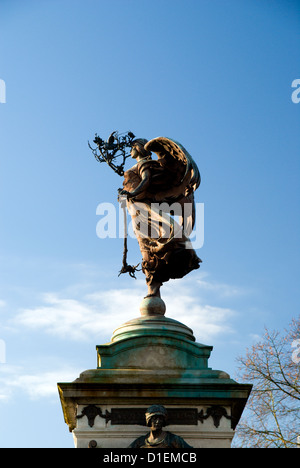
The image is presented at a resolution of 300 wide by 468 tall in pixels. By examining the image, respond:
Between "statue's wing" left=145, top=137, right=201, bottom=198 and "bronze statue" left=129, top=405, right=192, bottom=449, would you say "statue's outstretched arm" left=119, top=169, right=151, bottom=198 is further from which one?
"bronze statue" left=129, top=405, right=192, bottom=449

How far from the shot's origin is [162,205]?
13633mm

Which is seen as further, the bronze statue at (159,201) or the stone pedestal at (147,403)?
the bronze statue at (159,201)

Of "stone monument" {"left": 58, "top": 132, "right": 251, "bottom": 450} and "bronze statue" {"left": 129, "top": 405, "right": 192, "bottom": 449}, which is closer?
"bronze statue" {"left": 129, "top": 405, "right": 192, "bottom": 449}

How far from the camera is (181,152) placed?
13336mm

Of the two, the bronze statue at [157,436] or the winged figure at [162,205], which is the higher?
the winged figure at [162,205]

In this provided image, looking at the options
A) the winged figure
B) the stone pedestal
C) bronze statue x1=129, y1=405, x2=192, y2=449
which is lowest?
bronze statue x1=129, y1=405, x2=192, y2=449

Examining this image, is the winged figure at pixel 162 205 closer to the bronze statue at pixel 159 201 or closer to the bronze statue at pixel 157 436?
the bronze statue at pixel 159 201

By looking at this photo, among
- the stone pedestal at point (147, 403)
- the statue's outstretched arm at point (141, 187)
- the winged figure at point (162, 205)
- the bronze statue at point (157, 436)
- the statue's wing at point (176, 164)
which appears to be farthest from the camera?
the statue's outstretched arm at point (141, 187)

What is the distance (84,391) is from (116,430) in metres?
0.69

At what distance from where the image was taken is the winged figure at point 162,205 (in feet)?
43.0

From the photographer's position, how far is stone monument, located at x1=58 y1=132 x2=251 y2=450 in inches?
439

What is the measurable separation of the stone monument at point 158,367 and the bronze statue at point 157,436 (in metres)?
0.01

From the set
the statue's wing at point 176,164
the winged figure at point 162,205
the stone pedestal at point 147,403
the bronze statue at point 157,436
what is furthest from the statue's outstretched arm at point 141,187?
the bronze statue at point 157,436

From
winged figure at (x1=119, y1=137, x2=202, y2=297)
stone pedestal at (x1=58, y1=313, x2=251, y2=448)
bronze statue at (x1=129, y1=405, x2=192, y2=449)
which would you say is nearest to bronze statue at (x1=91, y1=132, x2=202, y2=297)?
winged figure at (x1=119, y1=137, x2=202, y2=297)
